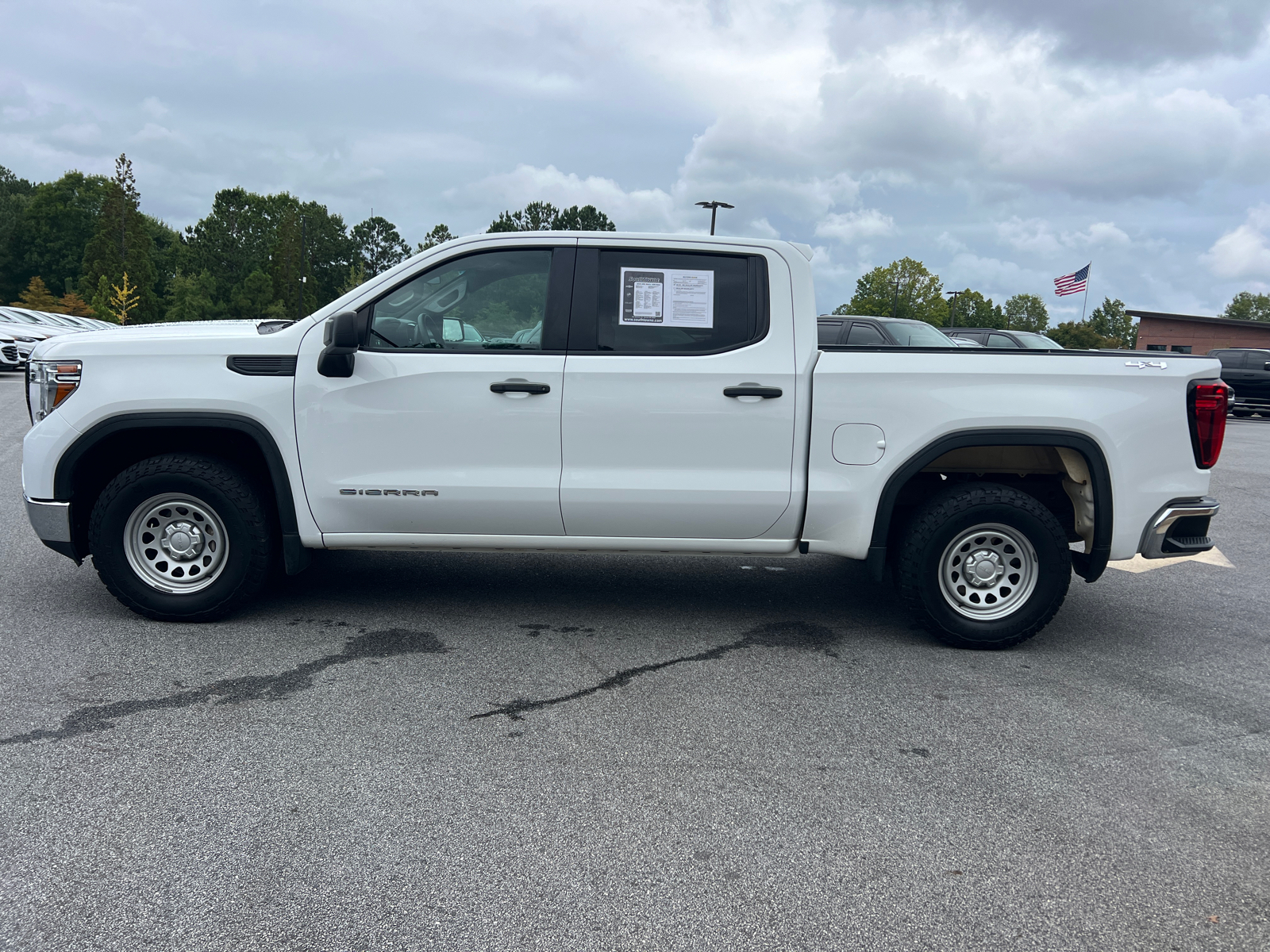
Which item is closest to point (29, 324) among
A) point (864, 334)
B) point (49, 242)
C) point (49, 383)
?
point (864, 334)

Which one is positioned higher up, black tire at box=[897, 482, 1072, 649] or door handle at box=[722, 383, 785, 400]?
door handle at box=[722, 383, 785, 400]

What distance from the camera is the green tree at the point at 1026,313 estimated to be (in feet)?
371

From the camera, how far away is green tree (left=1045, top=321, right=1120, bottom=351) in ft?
288

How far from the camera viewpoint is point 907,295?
87.2 metres

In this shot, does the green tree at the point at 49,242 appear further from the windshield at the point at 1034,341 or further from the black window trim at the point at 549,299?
the black window trim at the point at 549,299

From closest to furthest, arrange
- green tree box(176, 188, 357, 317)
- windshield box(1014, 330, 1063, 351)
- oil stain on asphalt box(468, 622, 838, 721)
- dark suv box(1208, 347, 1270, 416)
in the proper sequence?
oil stain on asphalt box(468, 622, 838, 721)
windshield box(1014, 330, 1063, 351)
dark suv box(1208, 347, 1270, 416)
green tree box(176, 188, 357, 317)

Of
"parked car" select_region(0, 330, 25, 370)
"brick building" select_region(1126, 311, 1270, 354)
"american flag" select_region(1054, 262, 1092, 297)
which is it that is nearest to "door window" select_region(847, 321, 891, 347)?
"parked car" select_region(0, 330, 25, 370)

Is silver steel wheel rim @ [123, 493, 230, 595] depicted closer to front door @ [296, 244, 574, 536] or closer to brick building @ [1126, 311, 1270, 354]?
front door @ [296, 244, 574, 536]

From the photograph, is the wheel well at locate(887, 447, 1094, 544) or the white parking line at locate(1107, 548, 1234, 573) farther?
the white parking line at locate(1107, 548, 1234, 573)

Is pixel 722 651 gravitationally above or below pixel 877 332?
below

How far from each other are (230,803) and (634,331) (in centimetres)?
278

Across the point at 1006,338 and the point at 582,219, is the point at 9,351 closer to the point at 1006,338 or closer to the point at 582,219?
the point at 1006,338

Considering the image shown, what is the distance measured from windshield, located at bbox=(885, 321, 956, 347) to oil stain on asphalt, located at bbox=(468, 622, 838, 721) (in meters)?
11.6

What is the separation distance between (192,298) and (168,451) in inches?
3121
